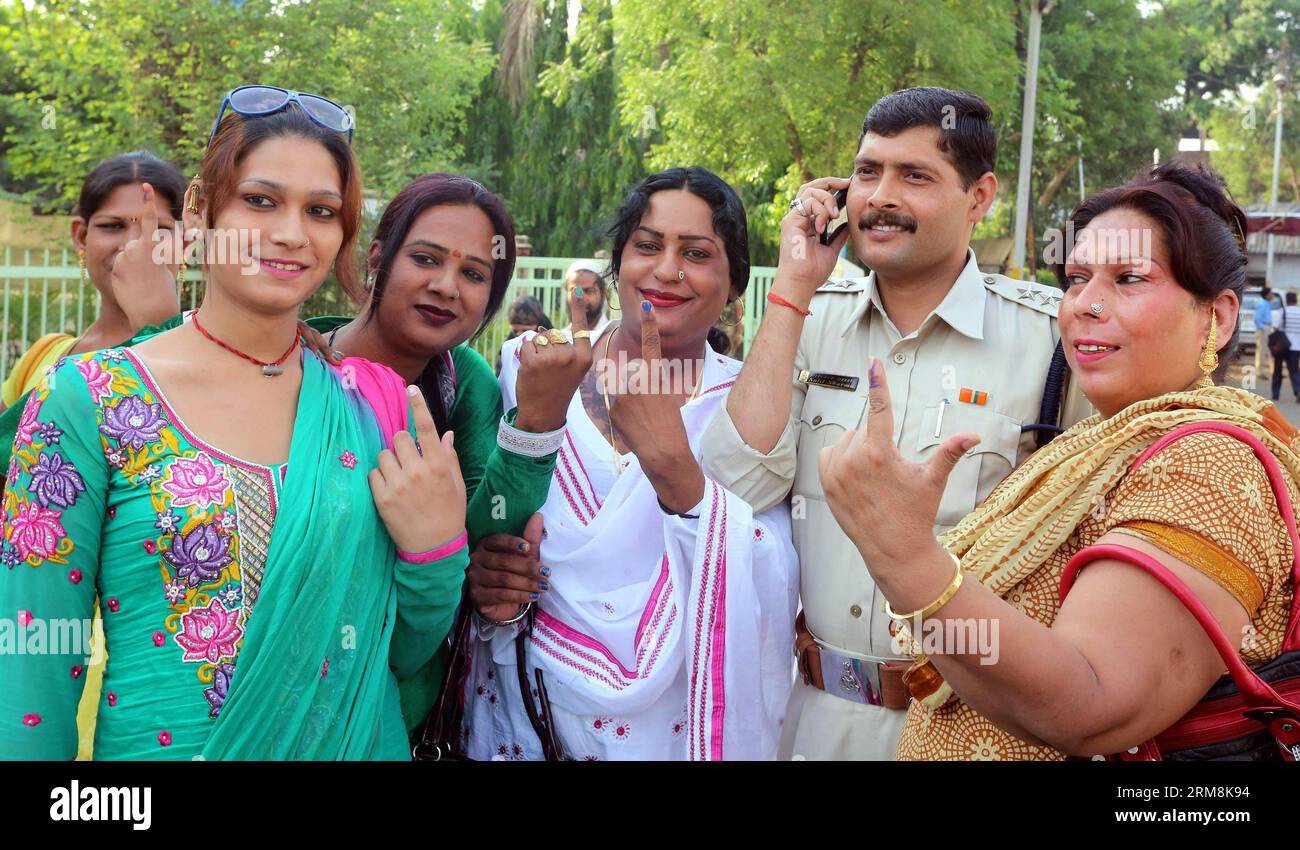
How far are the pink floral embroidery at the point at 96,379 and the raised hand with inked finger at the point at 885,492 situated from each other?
4.03 feet

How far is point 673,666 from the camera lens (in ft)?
8.28

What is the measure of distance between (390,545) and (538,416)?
1.50ft

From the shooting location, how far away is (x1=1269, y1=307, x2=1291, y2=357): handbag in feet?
58.0

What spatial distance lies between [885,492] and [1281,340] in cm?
1891

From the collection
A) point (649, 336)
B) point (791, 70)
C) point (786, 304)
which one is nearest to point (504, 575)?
point (649, 336)

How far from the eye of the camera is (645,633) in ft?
8.46

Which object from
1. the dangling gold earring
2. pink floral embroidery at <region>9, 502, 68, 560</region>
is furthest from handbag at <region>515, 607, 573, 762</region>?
Answer: the dangling gold earring

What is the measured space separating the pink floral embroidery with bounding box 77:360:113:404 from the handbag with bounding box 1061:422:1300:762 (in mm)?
1605

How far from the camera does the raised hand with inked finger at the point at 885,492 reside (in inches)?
63.6

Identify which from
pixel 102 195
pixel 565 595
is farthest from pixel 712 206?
pixel 102 195

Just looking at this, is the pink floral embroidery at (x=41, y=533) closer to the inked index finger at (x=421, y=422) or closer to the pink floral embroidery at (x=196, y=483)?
the pink floral embroidery at (x=196, y=483)

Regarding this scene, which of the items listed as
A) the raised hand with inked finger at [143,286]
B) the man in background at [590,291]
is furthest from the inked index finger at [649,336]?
the man in background at [590,291]

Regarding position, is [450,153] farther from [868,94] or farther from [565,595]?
[565,595]

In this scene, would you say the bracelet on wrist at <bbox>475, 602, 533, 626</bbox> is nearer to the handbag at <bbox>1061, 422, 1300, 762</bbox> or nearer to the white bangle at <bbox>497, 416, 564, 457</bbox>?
the white bangle at <bbox>497, 416, 564, 457</bbox>
